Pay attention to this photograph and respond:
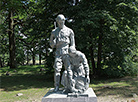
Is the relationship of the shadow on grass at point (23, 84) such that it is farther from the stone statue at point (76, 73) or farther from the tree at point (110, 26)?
the stone statue at point (76, 73)

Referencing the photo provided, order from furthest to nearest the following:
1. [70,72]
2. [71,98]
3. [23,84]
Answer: [23,84] < [70,72] < [71,98]

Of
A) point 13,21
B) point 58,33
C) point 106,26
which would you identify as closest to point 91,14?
point 106,26

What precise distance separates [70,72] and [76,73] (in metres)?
0.22

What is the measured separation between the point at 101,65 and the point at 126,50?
7.21ft

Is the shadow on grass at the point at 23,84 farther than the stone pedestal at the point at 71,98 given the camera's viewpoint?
Yes

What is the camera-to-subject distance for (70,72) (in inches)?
202

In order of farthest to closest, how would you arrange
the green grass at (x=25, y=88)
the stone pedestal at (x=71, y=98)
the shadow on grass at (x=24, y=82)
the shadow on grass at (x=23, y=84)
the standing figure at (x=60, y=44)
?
1. the shadow on grass at (x=24, y=82)
2. the shadow on grass at (x=23, y=84)
3. the green grass at (x=25, y=88)
4. the standing figure at (x=60, y=44)
5. the stone pedestal at (x=71, y=98)

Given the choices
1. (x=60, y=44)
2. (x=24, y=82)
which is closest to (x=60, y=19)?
(x=60, y=44)

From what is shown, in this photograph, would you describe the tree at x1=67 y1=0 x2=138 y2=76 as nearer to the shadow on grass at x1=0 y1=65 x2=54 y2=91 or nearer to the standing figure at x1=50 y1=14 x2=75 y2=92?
the shadow on grass at x1=0 y1=65 x2=54 y2=91

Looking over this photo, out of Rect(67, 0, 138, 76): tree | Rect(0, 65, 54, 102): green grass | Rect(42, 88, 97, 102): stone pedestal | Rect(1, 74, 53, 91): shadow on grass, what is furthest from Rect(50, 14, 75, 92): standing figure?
Rect(1, 74, 53, 91): shadow on grass

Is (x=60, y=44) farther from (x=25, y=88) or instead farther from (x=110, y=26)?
(x=25, y=88)

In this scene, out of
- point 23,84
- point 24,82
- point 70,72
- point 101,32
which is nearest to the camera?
point 70,72

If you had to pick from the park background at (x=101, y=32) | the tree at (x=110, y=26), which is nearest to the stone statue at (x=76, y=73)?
the park background at (x=101, y=32)

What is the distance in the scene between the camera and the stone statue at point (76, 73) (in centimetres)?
507
